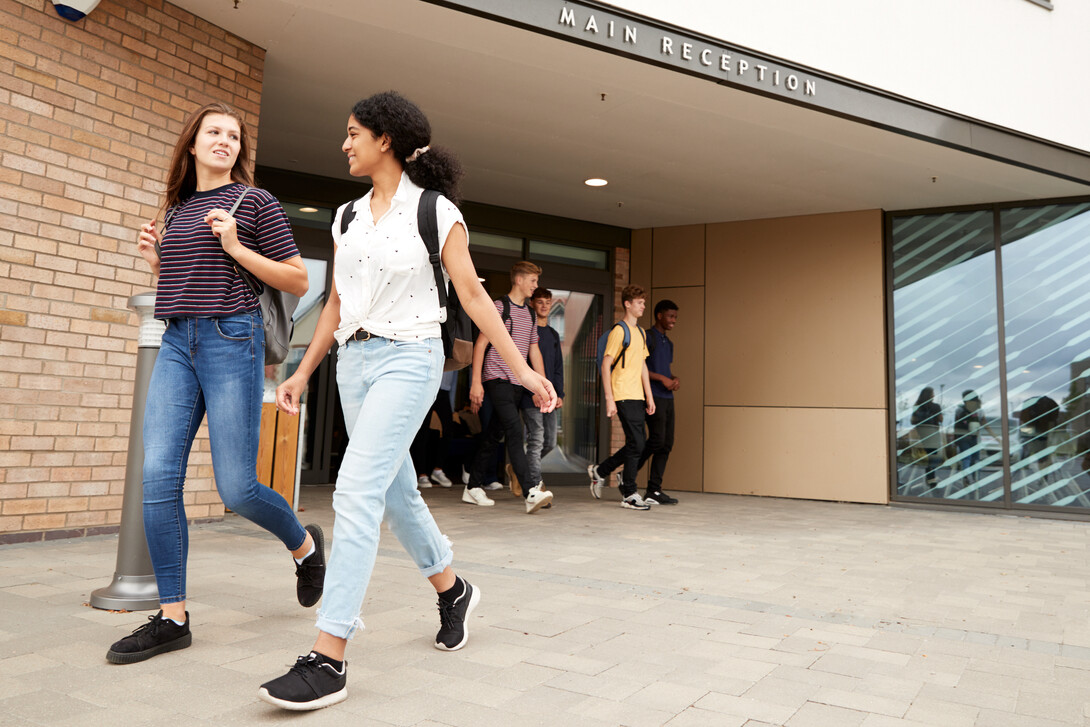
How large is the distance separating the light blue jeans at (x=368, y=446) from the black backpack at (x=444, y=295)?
0.07 metres

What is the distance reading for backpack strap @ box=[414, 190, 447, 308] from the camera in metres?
2.40

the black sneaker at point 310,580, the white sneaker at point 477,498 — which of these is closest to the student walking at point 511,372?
the white sneaker at point 477,498

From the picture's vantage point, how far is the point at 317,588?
3.03 metres

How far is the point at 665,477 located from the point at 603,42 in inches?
253

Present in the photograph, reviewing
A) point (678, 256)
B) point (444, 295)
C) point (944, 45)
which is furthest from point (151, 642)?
point (678, 256)

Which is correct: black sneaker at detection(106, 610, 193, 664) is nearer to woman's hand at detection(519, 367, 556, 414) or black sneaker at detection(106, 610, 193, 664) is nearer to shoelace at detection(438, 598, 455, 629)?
shoelace at detection(438, 598, 455, 629)

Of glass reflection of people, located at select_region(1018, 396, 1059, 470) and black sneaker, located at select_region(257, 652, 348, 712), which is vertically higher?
glass reflection of people, located at select_region(1018, 396, 1059, 470)

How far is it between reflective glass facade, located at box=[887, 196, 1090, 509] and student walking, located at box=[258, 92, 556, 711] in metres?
7.97

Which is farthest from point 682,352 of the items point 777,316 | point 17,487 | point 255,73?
point 17,487

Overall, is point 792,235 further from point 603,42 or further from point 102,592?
point 102,592

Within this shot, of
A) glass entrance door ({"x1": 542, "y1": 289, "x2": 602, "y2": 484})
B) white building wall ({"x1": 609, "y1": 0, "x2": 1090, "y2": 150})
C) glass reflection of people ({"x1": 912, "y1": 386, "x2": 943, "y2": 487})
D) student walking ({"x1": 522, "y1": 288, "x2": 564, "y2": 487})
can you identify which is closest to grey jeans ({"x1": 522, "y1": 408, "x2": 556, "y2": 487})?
student walking ({"x1": 522, "y1": 288, "x2": 564, "y2": 487})

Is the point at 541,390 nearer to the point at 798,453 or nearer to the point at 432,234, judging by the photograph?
the point at 432,234

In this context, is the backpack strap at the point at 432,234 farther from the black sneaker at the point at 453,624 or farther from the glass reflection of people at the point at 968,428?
the glass reflection of people at the point at 968,428

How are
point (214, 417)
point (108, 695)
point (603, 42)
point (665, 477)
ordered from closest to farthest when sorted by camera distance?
1. point (108, 695)
2. point (214, 417)
3. point (603, 42)
4. point (665, 477)
